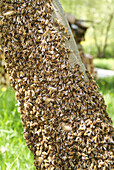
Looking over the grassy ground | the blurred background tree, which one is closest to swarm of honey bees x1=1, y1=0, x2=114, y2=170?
the grassy ground

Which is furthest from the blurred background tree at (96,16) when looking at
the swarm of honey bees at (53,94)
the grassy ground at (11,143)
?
the swarm of honey bees at (53,94)

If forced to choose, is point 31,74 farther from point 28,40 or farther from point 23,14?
point 23,14

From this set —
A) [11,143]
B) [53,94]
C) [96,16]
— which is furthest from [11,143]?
[96,16]

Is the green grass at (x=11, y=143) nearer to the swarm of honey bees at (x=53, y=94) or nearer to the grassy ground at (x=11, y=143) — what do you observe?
the grassy ground at (x=11, y=143)

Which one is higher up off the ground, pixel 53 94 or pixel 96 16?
pixel 96 16

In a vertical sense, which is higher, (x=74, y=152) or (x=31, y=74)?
(x=31, y=74)

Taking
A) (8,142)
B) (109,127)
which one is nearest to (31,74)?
(109,127)

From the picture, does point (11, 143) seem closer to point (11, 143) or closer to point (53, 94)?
point (11, 143)
